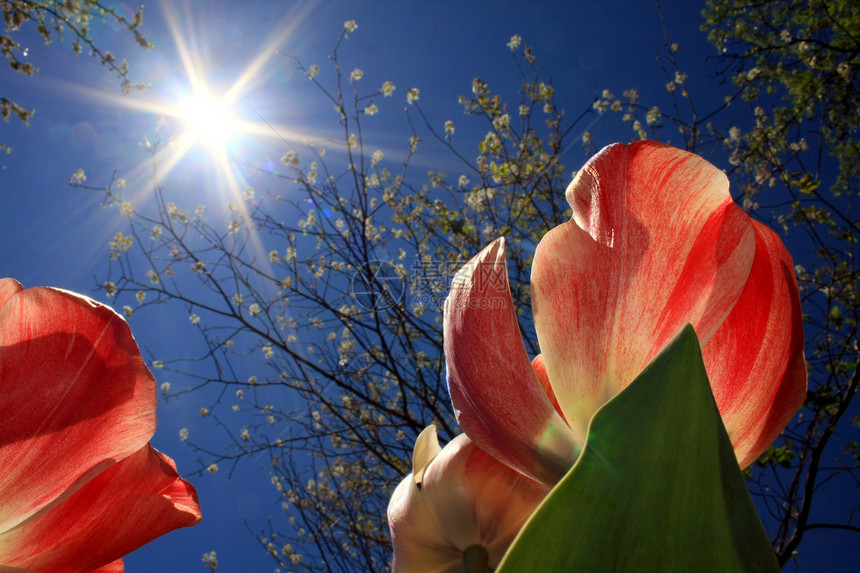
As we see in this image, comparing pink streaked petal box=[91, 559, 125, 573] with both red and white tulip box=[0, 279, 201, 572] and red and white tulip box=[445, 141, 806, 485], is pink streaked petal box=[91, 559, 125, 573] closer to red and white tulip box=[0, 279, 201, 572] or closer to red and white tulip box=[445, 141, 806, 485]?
red and white tulip box=[0, 279, 201, 572]

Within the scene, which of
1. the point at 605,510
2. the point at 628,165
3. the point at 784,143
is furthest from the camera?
the point at 784,143

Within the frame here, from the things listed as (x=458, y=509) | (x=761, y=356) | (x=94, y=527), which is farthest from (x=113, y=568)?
(x=761, y=356)

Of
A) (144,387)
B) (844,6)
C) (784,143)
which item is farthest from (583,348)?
(844,6)

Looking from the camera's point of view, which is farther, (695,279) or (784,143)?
(784,143)

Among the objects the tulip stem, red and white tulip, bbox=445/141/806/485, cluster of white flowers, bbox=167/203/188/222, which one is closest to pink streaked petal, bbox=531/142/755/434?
red and white tulip, bbox=445/141/806/485

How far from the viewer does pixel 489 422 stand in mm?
208

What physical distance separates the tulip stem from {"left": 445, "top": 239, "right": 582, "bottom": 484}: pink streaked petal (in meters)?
0.12

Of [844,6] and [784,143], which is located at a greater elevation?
[844,6]

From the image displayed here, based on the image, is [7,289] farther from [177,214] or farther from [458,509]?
[177,214]

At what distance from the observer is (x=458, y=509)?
0.31 metres

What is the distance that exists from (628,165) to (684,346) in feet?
0.36

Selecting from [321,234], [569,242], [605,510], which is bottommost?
[605,510]

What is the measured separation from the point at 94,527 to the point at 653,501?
200 millimetres

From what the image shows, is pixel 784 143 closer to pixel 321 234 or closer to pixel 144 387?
pixel 321 234
